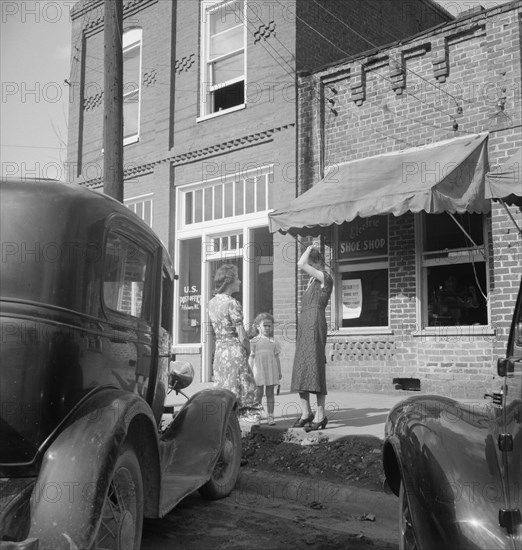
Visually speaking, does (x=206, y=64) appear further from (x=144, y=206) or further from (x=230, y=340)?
(x=230, y=340)

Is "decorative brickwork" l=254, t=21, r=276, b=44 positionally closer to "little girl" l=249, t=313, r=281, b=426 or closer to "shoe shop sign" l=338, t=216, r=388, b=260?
"shoe shop sign" l=338, t=216, r=388, b=260

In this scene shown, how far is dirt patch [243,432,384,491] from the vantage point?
5527 millimetres

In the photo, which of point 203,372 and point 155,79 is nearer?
point 203,372

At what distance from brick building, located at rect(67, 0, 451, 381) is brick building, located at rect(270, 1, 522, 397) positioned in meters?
0.74

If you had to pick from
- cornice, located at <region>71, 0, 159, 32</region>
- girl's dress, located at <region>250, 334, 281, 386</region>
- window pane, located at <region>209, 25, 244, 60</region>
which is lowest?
girl's dress, located at <region>250, 334, 281, 386</region>

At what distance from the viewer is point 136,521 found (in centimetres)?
347

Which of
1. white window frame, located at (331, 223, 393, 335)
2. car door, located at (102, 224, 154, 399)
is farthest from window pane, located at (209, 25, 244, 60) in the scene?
car door, located at (102, 224, 154, 399)

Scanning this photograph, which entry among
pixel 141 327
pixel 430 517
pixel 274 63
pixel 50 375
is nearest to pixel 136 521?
pixel 50 375

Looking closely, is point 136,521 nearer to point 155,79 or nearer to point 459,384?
point 459,384

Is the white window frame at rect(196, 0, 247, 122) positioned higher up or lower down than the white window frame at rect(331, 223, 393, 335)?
higher up

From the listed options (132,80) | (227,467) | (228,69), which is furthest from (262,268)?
(227,467)

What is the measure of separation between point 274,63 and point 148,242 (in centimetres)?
833

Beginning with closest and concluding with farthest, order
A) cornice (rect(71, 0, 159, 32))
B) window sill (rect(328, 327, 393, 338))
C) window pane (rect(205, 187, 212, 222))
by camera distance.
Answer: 1. window sill (rect(328, 327, 393, 338))
2. window pane (rect(205, 187, 212, 222))
3. cornice (rect(71, 0, 159, 32))

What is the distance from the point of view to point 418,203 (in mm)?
8203
